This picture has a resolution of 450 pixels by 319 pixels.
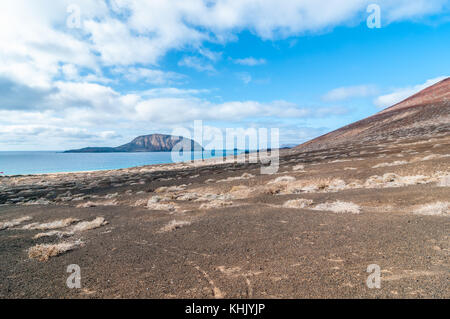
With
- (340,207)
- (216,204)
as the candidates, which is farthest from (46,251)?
(340,207)

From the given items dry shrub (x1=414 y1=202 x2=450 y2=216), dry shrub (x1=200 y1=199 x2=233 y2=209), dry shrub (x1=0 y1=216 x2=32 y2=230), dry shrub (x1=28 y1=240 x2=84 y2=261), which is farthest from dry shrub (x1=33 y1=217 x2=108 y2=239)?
dry shrub (x1=414 y1=202 x2=450 y2=216)

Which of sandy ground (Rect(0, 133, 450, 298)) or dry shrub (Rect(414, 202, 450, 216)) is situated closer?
sandy ground (Rect(0, 133, 450, 298))

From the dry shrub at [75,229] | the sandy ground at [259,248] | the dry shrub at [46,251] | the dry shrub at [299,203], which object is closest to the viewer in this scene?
the sandy ground at [259,248]

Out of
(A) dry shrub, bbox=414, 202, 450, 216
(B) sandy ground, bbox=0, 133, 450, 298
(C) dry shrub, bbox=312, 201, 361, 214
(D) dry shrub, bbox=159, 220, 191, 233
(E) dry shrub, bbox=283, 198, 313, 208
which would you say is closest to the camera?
(B) sandy ground, bbox=0, 133, 450, 298

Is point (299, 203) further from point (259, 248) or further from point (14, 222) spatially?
point (14, 222)

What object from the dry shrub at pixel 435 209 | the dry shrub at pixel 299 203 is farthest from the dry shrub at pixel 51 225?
the dry shrub at pixel 435 209

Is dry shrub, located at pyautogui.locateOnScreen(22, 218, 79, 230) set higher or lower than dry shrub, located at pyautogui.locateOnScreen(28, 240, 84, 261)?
lower

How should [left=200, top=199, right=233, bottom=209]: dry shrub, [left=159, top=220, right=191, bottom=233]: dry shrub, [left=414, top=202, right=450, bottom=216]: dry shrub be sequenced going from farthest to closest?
[left=200, top=199, right=233, bottom=209]: dry shrub, [left=159, top=220, right=191, bottom=233]: dry shrub, [left=414, top=202, right=450, bottom=216]: dry shrub

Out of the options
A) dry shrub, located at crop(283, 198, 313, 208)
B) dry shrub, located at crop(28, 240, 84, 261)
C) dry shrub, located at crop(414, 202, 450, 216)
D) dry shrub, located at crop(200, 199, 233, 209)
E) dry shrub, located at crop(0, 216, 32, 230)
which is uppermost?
dry shrub, located at crop(414, 202, 450, 216)

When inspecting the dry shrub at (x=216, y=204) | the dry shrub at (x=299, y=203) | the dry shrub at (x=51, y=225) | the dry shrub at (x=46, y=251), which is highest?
the dry shrub at (x=299, y=203)

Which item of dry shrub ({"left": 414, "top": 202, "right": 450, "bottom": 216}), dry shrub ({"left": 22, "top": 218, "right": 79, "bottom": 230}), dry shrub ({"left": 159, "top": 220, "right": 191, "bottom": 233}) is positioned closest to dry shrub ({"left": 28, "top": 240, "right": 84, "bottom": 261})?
dry shrub ({"left": 159, "top": 220, "right": 191, "bottom": 233})

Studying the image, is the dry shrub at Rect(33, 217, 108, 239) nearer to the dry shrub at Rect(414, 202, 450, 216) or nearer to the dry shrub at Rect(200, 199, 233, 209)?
the dry shrub at Rect(200, 199, 233, 209)

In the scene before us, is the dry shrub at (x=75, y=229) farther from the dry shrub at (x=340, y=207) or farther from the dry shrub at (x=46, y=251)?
the dry shrub at (x=340, y=207)

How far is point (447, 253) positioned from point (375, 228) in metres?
2.28
